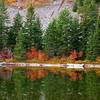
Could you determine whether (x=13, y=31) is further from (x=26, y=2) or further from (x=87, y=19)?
(x=26, y=2)

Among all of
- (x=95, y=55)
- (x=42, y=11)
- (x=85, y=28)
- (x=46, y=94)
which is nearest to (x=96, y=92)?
(x=46, y=94)

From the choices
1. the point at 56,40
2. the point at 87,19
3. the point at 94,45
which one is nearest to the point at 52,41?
the point at 56,40

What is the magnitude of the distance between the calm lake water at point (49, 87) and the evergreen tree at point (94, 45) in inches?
1077

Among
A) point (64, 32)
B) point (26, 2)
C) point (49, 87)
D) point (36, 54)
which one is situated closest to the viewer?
point (49, 87)

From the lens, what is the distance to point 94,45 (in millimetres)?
114500

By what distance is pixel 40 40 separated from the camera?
124250 millimetres

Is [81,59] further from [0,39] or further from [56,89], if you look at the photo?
[56,89]

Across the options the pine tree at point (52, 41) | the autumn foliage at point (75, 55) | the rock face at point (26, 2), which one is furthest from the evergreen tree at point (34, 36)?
the rock face at point (26, 2)

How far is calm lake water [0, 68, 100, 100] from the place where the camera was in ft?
195

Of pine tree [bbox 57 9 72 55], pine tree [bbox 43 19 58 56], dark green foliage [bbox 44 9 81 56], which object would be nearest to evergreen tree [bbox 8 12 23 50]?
pine tree [bbox 43 19 58 56]

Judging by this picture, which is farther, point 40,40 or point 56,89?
point 40,40

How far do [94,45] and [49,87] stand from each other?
46284 mm

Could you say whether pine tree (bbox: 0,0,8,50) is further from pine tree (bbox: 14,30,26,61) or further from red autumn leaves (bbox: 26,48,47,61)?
red autumn leaves (bbox: 26,48,47,61)

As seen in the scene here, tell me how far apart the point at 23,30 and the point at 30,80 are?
4467 centimetres
